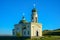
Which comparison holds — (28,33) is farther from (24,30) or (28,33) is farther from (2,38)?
(2,38)

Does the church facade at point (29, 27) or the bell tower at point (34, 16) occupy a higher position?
the bell tower at point (34, 16)

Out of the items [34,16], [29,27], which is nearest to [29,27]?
[29,27]

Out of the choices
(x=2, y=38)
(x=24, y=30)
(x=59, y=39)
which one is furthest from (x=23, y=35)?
(x=59, y=39)

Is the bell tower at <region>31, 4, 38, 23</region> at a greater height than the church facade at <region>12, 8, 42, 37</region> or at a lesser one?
greater

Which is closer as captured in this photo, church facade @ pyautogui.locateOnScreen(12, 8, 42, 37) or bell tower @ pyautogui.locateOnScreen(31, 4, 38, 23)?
church facade @ pyautogui.locateOnScreen(12, 8, 42, 37)

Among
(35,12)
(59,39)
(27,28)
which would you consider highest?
(35,12)

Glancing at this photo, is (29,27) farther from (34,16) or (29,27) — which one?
(34,16)

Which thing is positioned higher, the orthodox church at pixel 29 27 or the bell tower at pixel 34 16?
the bell tower at pixel 34 16

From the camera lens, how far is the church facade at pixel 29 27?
32.2 m

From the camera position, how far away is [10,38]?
31859 mm

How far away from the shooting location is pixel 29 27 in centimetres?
3231

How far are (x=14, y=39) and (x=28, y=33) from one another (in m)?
2.61

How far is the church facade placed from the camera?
32.2m

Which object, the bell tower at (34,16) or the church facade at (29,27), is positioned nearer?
the church facade at (29,27)
